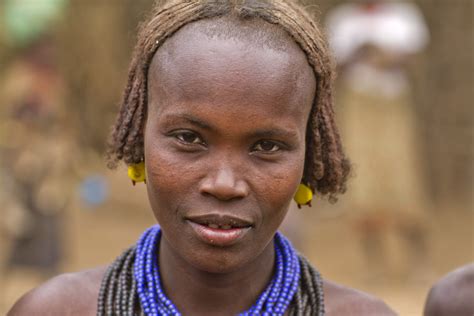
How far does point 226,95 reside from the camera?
291 cm

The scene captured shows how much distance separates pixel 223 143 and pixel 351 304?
2.26ft

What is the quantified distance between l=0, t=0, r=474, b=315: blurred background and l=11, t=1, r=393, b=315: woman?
7.53 feet

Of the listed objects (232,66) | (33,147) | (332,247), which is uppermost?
(33,147)

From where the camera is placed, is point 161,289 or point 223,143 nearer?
point 223,143

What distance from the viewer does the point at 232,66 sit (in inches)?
116

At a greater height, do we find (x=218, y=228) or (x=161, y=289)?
(x=218, y=228)

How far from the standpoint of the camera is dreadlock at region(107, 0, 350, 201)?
10.0 ft

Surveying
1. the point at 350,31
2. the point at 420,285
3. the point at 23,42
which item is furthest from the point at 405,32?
the point at 23,42

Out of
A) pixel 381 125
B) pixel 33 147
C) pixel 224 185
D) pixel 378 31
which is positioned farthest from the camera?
pixel 381 125

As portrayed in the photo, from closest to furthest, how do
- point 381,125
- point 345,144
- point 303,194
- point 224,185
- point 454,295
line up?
1. point 224,185
2. point 303,194
3. point 454,295
4. point 345,144
5. point 381,125

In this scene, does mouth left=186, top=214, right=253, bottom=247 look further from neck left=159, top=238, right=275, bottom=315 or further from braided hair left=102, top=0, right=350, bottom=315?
braided hair left=102, top=0, right=350, bottom=315

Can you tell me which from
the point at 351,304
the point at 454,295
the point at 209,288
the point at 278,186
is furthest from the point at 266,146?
the point at 454,295

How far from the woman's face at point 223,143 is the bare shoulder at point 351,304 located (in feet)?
1.15

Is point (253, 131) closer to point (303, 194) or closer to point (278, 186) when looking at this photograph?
point (278, 186)
